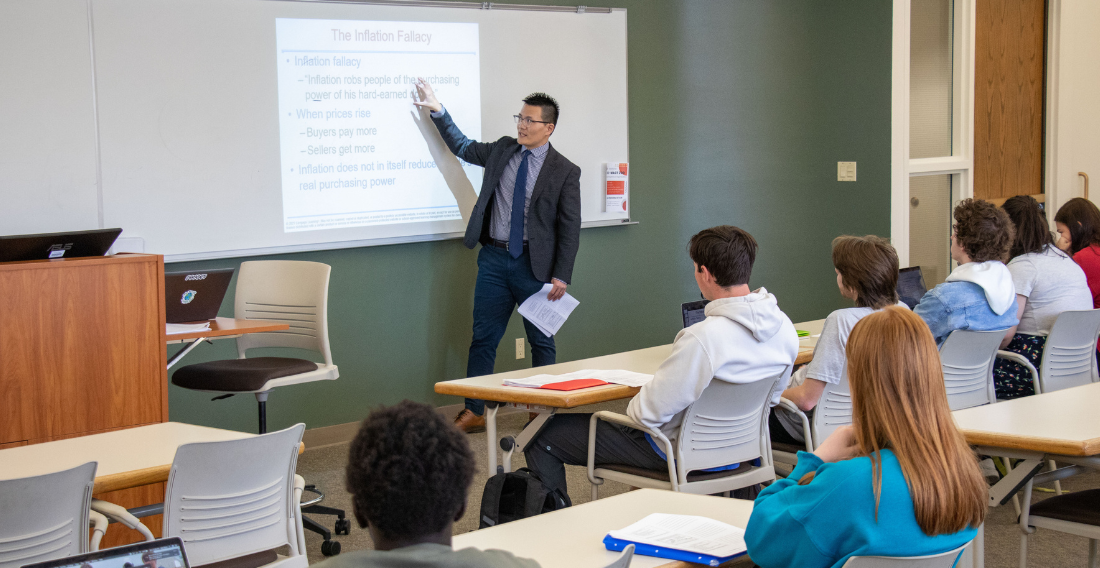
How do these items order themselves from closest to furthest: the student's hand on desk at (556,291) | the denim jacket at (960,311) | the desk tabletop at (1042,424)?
the desk tabletop at (1042,424) < the denim jacket at (960,311) < the student's hand on desk at (556,291)

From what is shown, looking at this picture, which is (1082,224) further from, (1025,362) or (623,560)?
(623,560)

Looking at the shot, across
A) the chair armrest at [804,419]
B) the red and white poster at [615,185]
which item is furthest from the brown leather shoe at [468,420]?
the chair armrest at [804,419]

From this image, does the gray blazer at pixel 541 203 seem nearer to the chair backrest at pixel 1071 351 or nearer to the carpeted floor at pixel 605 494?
the carpeted floor at pixel 605 494

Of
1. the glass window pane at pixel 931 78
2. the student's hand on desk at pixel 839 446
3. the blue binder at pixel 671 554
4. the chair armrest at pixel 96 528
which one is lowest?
the chair armrest at pixel 96 528

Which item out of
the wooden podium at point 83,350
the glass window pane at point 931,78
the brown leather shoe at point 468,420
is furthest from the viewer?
the glass window pane at point 931,78

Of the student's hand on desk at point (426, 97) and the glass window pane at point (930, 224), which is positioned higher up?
the student's hand on desk at point (426, 97)

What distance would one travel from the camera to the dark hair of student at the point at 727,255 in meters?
3.14

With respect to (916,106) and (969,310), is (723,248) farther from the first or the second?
(916,106)

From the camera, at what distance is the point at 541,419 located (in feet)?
10.8

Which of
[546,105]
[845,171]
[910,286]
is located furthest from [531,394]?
[845,171]

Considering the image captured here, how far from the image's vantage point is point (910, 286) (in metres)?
5.23

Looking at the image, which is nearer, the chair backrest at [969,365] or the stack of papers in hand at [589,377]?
the stack of papers in hand at [589,377]

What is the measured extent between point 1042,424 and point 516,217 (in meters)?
3.03

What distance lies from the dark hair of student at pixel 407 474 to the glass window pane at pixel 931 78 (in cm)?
695
